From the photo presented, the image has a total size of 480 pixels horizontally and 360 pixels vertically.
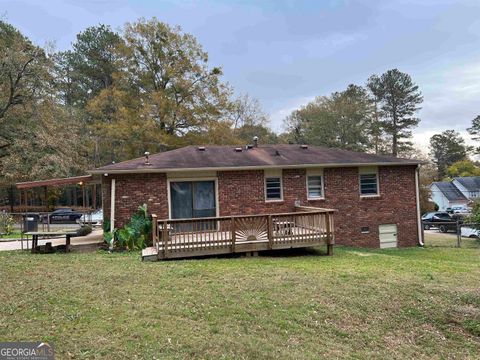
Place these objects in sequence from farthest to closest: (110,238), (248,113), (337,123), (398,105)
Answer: (398,105) → (337,123) → (248,113) → (110,238)

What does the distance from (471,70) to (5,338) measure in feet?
71.8

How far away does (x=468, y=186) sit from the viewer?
163ft

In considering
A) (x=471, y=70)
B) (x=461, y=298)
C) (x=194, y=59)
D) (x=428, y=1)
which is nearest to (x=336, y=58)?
(x=471, y=70)

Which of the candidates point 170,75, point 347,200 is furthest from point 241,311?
point 170,75

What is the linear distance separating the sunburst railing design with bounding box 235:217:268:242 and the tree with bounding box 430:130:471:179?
2534 inches

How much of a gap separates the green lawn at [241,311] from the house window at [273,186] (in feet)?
19.0

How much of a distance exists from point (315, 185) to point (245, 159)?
2.93 metres

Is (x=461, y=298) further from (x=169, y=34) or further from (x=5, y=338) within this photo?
(x=169, y=34)

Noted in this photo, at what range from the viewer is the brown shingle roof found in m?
13.0

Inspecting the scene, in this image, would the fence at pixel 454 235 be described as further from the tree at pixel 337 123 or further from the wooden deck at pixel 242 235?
the tree at pixel 337 123

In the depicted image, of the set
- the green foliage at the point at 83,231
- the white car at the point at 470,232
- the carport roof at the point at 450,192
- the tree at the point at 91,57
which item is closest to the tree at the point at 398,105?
the carport roof at the point at 450,192

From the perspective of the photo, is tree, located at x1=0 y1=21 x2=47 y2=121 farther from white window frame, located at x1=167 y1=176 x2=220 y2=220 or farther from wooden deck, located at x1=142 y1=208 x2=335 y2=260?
wooden deck, located at x1=142 y1=208 x2=335 y2=260

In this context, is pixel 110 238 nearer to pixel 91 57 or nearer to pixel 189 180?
pixel 189 180

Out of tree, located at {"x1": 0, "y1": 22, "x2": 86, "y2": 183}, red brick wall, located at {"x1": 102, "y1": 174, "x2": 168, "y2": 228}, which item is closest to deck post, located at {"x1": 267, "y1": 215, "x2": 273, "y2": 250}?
red brick wall, located at {"x1": 102, "y1": 174, "x2": 168, "y2": 228}
